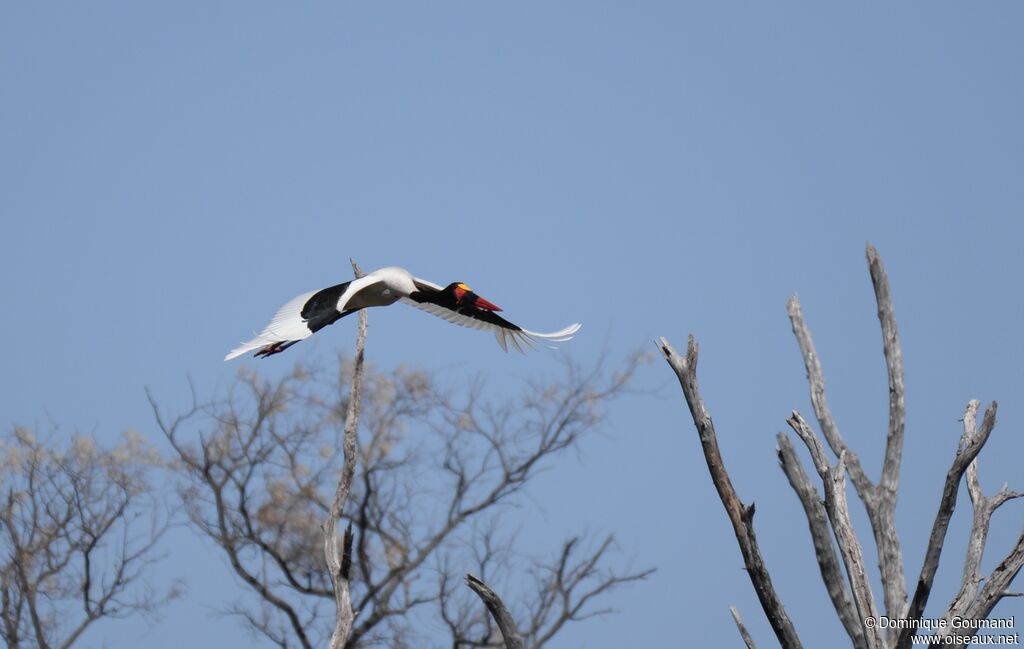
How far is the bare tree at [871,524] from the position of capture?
5.51 metres

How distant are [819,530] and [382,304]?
3.57 meters

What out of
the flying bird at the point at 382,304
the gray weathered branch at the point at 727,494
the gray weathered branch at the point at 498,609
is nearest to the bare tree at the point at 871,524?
the gray weathered branch at the point at 727,494

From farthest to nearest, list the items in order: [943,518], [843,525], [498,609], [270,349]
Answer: [270,349] < [843,525] < [943,518] < [498,609]

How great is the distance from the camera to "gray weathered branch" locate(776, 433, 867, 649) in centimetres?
584

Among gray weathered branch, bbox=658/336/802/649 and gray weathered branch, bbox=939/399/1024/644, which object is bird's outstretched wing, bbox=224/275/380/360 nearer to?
gray weathered branch, bbox=658/336/802/649

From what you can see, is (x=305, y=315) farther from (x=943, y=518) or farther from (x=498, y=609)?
(x=943, y=518)

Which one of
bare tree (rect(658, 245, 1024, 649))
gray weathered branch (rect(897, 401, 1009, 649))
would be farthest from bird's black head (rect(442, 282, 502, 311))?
gray weathered branch (rect(897, 401, 1009, 649))

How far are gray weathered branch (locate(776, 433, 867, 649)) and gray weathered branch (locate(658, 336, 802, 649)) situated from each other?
17.7 inches

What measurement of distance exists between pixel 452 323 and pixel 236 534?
559cm

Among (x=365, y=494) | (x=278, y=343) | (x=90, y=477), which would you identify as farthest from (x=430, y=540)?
(x=278, y=343)

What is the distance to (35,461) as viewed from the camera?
44.7 feet

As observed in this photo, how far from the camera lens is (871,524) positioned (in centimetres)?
725

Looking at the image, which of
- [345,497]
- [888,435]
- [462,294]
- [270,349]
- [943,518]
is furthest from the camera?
[462,294]

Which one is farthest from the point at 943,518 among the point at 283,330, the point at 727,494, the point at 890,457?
the point at 283,330
